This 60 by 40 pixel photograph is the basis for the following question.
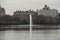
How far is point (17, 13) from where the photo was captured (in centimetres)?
4416

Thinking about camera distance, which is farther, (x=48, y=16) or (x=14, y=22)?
(x=48, y=16)

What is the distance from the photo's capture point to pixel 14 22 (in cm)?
4638

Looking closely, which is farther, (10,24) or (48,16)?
(48,16)

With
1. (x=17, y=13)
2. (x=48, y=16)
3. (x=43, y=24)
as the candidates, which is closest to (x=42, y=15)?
(x=48, y=16)

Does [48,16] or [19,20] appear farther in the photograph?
[48,16]

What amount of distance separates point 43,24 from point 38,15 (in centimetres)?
342

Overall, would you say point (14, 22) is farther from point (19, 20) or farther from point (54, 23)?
point (54, 23)

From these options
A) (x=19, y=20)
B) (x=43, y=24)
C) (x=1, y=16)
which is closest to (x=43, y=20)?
(x=43, y=24)

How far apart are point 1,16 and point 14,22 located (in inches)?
136

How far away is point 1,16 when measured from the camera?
47.8 meters

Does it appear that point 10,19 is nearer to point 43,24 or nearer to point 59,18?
point 43,24

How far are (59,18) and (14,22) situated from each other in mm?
9597

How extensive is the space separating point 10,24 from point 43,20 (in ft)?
22.8

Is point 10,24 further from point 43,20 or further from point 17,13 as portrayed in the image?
point 43,20
